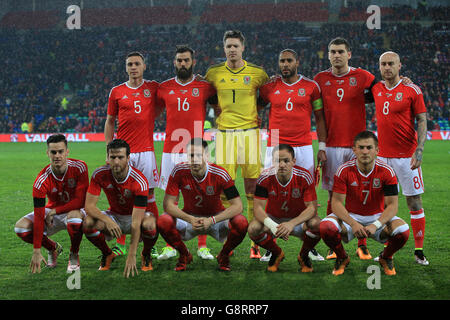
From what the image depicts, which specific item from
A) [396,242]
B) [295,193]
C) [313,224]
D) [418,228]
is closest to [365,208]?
[396,242]

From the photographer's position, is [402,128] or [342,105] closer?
[402,128]

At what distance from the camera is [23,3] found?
33.8 meters

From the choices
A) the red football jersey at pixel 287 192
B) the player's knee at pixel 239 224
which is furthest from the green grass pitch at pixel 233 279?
the red football jersey at pixel 287 192

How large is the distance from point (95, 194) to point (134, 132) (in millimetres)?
1040

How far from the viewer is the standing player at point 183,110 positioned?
4957 millimetres

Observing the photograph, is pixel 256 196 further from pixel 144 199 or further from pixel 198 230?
pixel 144 199

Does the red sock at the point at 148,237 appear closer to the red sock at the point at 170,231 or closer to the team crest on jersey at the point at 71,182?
the red sock at the point at 170,231

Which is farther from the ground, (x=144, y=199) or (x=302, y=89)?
(x=302, y=89)

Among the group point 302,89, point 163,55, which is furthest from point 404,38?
point 302,89

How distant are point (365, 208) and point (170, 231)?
1.76 m

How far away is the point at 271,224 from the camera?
4105 mm

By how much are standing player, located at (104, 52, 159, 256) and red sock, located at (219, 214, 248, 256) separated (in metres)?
1.12

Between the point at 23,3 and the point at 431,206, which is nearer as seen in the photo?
the point at 431,206

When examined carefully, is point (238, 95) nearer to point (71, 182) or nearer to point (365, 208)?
point (365, 208)
